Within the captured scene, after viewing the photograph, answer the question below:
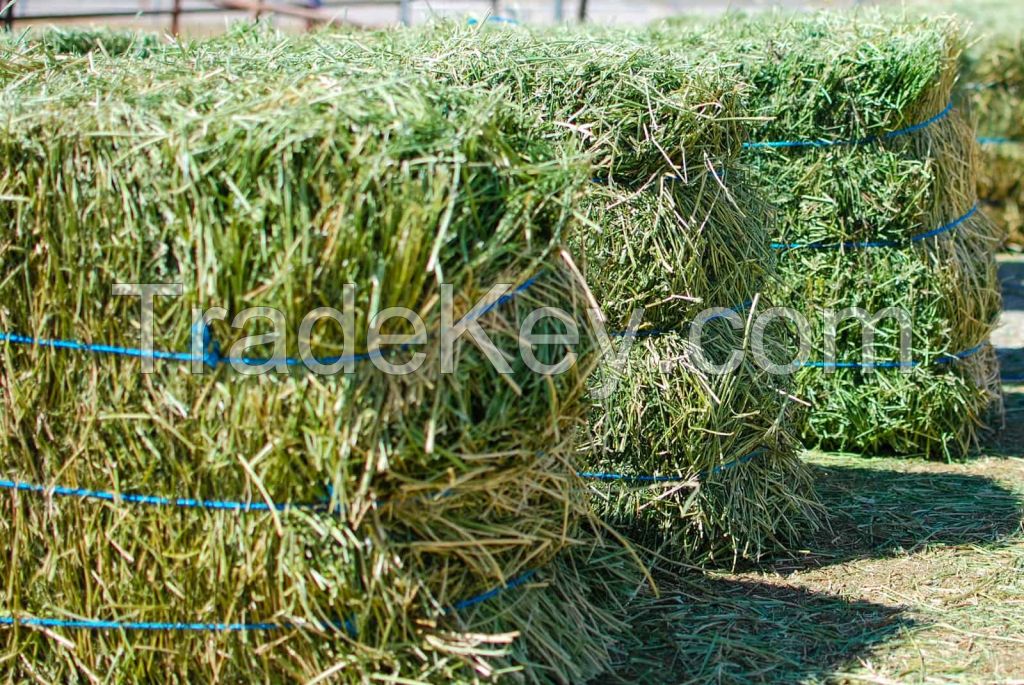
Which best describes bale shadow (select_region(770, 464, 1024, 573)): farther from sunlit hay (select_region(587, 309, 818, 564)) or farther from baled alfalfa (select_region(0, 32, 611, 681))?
baled alfalfa (select_region(0, 32, 611, 681))

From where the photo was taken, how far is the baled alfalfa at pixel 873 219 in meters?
5.43

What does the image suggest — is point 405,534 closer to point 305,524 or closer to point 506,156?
point 305,524

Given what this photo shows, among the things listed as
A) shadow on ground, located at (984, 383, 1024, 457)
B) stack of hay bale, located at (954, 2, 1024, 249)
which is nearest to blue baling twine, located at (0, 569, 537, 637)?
shadow on ground, located at (984, 383, 1024, 457)

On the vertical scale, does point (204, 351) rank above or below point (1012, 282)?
above

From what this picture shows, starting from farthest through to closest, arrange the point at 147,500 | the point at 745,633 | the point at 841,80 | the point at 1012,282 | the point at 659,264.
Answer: the point at 1012,282, the point at 841,80, the point at 659,264, the point at 745,633, the point at 147,500

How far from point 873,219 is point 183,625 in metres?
3.73

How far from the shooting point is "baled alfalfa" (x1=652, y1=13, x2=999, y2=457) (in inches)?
214

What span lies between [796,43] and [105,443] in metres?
3.76

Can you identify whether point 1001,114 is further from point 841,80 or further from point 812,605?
point 812,605

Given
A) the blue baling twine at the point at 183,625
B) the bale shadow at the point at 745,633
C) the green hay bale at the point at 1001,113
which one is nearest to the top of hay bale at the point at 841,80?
the bale shadow at the point at 745,633

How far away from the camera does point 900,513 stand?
4965 millimetres

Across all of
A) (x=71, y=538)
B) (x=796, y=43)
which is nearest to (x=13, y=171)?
(x=71, y=538)

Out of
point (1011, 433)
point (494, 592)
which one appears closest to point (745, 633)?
point (494, 592)

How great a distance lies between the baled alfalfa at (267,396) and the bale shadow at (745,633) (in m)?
0.69
